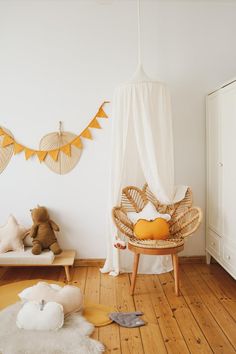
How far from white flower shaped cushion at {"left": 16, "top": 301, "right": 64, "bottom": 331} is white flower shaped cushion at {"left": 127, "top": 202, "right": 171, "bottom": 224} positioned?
113 centimetres

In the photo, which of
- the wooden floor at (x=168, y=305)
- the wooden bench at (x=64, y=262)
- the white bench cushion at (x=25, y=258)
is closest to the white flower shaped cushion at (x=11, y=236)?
the white bench cushion at (x=25, y=258)

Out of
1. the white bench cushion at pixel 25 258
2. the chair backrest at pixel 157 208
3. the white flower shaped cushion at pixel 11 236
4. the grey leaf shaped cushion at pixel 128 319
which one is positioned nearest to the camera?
the grey leaf shaped cushion at pixel 128 319

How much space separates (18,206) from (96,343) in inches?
72.5

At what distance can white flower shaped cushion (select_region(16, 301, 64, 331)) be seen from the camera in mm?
2340

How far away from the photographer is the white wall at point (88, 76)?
3.60 meters

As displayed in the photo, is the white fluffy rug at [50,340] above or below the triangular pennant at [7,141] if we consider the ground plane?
Answer: below

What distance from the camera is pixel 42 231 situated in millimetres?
3518

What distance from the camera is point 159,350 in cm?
219

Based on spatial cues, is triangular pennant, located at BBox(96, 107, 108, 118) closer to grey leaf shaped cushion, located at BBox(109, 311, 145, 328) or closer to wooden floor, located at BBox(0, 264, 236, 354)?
wooden floor, located at BBox(0, 264, 236, 354)

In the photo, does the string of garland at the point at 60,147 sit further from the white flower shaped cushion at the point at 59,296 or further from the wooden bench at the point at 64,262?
the white flower shaped cushion at the point at 59,296

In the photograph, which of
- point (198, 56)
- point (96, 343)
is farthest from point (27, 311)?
point (198, 56)

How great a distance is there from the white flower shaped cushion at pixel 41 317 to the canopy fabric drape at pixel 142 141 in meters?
1.10

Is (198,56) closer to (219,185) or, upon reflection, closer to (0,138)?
(219,185)

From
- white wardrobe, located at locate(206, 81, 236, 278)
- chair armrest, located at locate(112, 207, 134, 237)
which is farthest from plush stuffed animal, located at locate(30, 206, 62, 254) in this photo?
white wardrobe, located at locate(206, 81, 236, 278)
